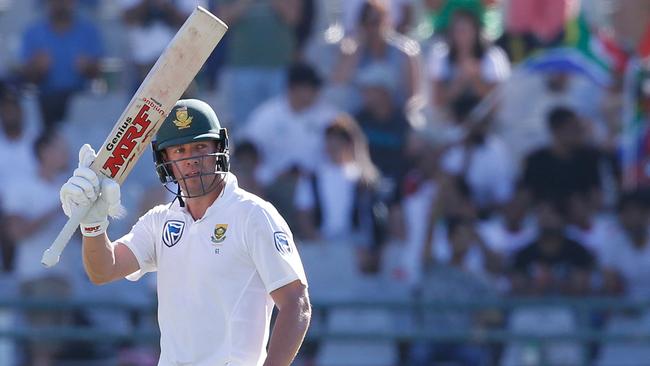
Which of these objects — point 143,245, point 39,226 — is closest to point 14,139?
point 39,226

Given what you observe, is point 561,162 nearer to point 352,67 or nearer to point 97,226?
point 352,67

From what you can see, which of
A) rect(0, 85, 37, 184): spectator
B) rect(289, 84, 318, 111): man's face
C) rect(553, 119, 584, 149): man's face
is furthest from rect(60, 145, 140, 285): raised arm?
rect(553, 119, 584, 149): man's face

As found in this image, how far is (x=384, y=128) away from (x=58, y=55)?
250 cm

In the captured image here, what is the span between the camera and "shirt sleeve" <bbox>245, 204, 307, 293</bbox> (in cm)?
483

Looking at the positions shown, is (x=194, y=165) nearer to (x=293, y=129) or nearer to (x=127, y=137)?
(x=127, y=137)

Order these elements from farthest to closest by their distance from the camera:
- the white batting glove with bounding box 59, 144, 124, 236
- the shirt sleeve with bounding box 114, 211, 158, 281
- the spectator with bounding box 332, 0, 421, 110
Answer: the spectator with bounding box 332, 0, 421, 110 < the shirt sleeve with bounding box 114, 211, 158, 281 < the white batting glove with bounding box 59, 144, 124, 236

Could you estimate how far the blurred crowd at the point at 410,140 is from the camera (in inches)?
368

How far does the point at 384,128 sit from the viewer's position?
9.73 meters

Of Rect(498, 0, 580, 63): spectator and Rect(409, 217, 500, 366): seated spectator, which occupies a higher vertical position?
Rect(498, 0, 580, 63): spectator

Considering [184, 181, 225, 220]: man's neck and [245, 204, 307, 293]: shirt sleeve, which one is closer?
[245, 204, 307, 293]: shirt sleeve

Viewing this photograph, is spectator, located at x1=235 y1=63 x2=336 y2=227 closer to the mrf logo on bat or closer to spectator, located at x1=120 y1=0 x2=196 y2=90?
spectator, located at x1=120 y1=0 x2=196 y2=90

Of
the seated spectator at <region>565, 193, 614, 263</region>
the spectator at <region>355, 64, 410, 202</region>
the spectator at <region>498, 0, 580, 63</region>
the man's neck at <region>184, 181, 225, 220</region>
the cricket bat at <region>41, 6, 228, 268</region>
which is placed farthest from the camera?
the spectator at <region>498, 0, 580, 63</region>

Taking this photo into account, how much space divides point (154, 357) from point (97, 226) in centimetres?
453

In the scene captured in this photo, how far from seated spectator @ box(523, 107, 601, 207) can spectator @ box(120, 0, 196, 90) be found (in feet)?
9.01
